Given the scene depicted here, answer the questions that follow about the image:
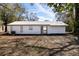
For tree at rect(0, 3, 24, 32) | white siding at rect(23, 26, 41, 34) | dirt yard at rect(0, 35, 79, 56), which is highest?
tree at rect(0, 3, 24, 32)

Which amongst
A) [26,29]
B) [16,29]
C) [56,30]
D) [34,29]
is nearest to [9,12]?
[16,29]

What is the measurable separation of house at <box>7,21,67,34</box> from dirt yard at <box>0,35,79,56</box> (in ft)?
0.32

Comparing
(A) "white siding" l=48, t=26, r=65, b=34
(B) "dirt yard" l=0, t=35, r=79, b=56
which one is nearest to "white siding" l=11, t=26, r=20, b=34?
(B) "dirt yard" l=0, t=35, r=79, b=56

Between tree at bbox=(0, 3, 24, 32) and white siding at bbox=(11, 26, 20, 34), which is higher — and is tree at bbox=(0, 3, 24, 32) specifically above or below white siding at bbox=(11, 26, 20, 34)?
above

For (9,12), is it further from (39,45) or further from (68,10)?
(68,10)

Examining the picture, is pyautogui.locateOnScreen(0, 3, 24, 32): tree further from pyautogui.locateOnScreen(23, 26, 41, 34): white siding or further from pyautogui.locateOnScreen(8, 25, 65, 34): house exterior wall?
pyautogui.locateOnScreen(23, 26, 41, 34): white siding

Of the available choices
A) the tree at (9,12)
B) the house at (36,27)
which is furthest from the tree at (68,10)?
the tree at (9,12)

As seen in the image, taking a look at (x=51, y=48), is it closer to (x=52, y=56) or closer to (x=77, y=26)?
(x=52, y=56)

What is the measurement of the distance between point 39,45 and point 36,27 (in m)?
0.35

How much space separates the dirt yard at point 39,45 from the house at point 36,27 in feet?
0.32

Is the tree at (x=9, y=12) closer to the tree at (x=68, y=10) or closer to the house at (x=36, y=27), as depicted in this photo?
the house at (x=36, y=27)

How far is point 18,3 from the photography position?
727 centimetres

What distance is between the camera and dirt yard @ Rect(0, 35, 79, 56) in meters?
7.26

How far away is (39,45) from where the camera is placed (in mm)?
7297
